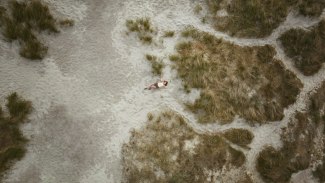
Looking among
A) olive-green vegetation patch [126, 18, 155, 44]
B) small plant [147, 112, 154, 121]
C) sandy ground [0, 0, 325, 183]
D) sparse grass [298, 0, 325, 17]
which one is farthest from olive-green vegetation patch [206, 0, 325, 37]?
small plant [147, 112, 154, 121]

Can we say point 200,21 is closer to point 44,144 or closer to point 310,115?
point 310,115

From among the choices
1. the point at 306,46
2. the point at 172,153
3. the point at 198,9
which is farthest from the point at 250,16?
the point at 172,153

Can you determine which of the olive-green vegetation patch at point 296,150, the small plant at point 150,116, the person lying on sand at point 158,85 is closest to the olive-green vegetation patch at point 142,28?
the person lying on sand at point 158,85

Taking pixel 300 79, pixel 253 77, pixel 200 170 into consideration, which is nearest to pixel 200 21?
pixel 253 77

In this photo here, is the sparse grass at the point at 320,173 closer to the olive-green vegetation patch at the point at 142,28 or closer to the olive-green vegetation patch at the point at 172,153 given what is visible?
the olive-green vegetation patch at the point at 172,153

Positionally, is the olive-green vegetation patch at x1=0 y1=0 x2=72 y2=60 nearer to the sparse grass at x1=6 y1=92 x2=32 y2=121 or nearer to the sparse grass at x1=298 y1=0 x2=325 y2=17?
the sparse grass at x1=6 y1=92 x2=32 y2=121

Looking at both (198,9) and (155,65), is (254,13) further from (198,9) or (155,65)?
(155,65)
